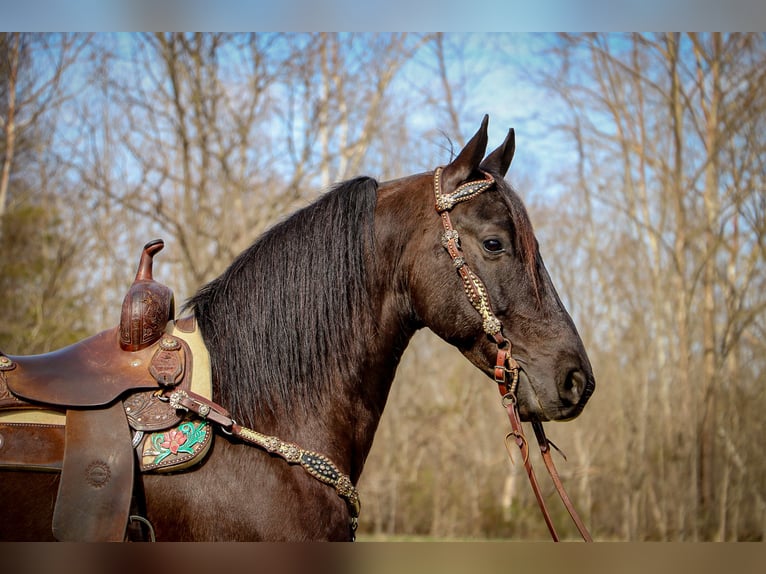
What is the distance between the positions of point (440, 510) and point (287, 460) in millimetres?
7905

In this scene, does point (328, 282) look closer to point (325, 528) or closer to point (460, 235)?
point (460, 235)

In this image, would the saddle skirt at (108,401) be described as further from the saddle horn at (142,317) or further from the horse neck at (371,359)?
the horse neck at (371,359)

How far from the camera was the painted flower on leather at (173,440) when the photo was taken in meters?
1.42

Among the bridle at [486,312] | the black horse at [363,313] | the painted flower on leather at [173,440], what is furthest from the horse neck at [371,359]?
the painted flower on leather at [173,440]

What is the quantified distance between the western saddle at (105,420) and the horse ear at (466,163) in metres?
0.83

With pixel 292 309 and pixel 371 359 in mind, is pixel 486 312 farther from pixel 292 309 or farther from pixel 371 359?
pixel 292 309

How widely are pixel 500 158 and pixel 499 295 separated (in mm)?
451

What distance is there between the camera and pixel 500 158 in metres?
1.79

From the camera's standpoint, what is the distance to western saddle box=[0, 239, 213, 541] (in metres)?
1.38

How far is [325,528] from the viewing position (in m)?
1.45

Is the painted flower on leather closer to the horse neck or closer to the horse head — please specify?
the horse neck
